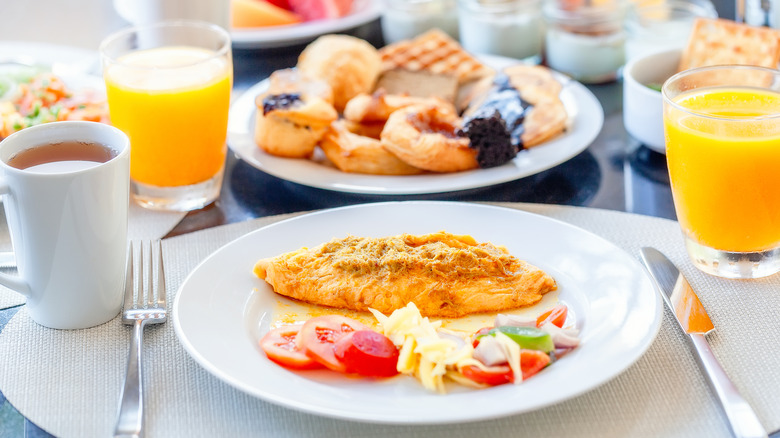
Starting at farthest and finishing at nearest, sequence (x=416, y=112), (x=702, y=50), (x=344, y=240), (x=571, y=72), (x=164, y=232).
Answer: (x=571, y=72)
(x=702, y=50)
(x=416, y=112)
(x=164, y=232)
(x=344, y=240)

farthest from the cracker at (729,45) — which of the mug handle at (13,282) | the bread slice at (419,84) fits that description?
the mug handle at (13,282)

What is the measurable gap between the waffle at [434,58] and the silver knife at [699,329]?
1.04m

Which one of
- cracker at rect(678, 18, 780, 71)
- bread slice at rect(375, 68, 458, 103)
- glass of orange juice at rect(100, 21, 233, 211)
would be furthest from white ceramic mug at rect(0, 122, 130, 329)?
cracker at rect(678, 18, 780, 71)

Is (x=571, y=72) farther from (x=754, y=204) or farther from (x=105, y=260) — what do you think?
(x=105, y=260)

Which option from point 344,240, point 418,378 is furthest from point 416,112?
point 418,378

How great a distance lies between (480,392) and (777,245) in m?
0.76

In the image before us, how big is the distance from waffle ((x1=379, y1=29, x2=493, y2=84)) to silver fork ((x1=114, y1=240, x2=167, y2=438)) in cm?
119

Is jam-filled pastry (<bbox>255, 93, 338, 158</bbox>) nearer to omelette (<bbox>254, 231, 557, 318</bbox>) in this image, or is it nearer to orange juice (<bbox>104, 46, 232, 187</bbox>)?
orange juice (<bbox>104, 46, 232, 187</bbox>)

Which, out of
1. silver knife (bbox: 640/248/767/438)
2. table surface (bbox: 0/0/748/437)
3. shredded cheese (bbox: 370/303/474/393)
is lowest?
table surface (bbox: 0/0/748/437)

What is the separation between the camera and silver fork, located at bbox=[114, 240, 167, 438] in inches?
48.4

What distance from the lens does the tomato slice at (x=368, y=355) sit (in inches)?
50.2

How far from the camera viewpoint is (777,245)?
1.60 m

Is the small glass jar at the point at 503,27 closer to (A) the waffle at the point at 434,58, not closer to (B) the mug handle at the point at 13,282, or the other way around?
A: (A) the waffle at the point at 434,58

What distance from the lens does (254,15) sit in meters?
2.98
